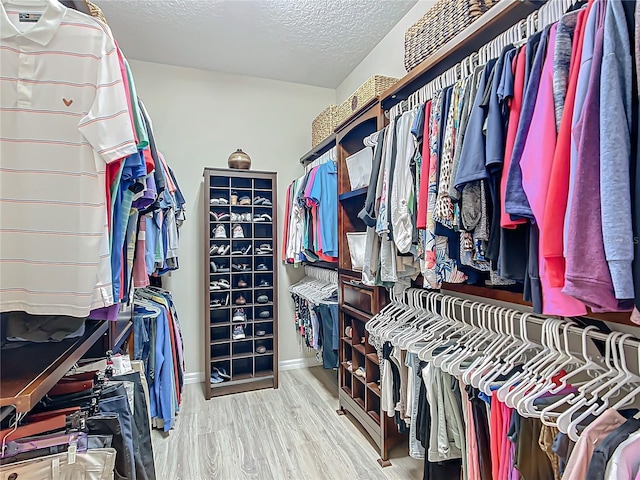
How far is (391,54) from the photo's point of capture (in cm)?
274

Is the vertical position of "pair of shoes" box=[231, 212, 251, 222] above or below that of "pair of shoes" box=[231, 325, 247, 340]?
above

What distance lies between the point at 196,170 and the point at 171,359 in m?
1.77

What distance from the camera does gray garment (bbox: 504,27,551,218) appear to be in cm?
93

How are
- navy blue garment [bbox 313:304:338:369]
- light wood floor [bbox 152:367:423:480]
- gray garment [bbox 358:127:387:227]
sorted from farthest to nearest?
navy blue garment [bbox 313:304:338:369], light wood floor [bbox 152:367:423:480], gray garment [bbox 358:127:387:227]

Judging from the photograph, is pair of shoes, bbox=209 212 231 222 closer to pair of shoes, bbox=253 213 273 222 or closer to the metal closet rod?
pair of shoes, bbox=253 213 273 222

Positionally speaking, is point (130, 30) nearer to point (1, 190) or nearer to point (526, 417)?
point (1, 190)

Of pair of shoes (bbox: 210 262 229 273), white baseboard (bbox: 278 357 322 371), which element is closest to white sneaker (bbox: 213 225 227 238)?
pair of shoes (bbox: 210 262 229 273)

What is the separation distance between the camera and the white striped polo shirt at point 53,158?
979 millimetres

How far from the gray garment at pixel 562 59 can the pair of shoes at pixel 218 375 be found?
3.04 metres

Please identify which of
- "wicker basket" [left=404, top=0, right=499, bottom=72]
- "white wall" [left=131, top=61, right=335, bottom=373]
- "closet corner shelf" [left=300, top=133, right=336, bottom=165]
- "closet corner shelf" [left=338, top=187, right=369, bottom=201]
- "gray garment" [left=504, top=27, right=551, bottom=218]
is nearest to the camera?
"gray garment" [left=504, top=27, right=551, bottom=218]

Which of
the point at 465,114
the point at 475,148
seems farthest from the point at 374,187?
the point at 475,148

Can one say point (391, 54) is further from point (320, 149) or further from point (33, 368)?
point (33, 368)

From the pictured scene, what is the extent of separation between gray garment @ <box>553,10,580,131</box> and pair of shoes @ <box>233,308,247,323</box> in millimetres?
2806

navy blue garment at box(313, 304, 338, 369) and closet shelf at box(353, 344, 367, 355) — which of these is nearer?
closet shelf at box(353, 344, 367, 355)
